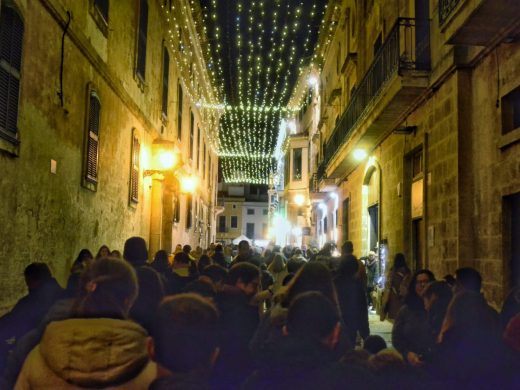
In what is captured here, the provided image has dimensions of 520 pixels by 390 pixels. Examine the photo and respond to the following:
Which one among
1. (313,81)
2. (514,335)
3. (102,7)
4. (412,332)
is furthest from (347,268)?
(313,81)

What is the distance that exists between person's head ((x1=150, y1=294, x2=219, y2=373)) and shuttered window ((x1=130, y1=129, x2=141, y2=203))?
11514mm

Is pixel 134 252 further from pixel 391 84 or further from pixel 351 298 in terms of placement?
pixel 391 84

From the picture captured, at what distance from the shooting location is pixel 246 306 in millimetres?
5156

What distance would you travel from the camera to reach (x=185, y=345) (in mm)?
2838

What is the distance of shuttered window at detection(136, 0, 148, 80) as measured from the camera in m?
14.8

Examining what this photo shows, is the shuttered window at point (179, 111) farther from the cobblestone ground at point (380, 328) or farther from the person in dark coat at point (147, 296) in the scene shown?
the person in dark coat at point (147, 296)

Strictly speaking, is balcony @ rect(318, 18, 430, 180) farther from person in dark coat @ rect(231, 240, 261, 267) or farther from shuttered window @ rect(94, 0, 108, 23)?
shuttered window @ rect(94, 0, 108, 23)

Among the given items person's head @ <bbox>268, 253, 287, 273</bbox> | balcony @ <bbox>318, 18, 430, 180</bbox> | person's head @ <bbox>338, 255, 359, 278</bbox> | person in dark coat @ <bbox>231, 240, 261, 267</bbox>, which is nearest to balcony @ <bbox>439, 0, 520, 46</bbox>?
balcony @ <bbox>318, 18, 430, 180</bbox>

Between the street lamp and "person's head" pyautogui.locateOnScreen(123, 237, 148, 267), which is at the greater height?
the street lamp

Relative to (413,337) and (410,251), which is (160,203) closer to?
(410,251)

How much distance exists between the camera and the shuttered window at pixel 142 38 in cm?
1479

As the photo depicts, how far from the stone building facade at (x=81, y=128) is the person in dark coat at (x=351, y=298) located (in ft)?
13.2

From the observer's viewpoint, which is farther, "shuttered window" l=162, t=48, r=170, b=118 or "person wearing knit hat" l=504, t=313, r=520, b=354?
"shuttered window" l=162, t=48, r=170, b=118

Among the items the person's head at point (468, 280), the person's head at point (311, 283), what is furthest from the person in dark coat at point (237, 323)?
the person's head at point (468, 280)
